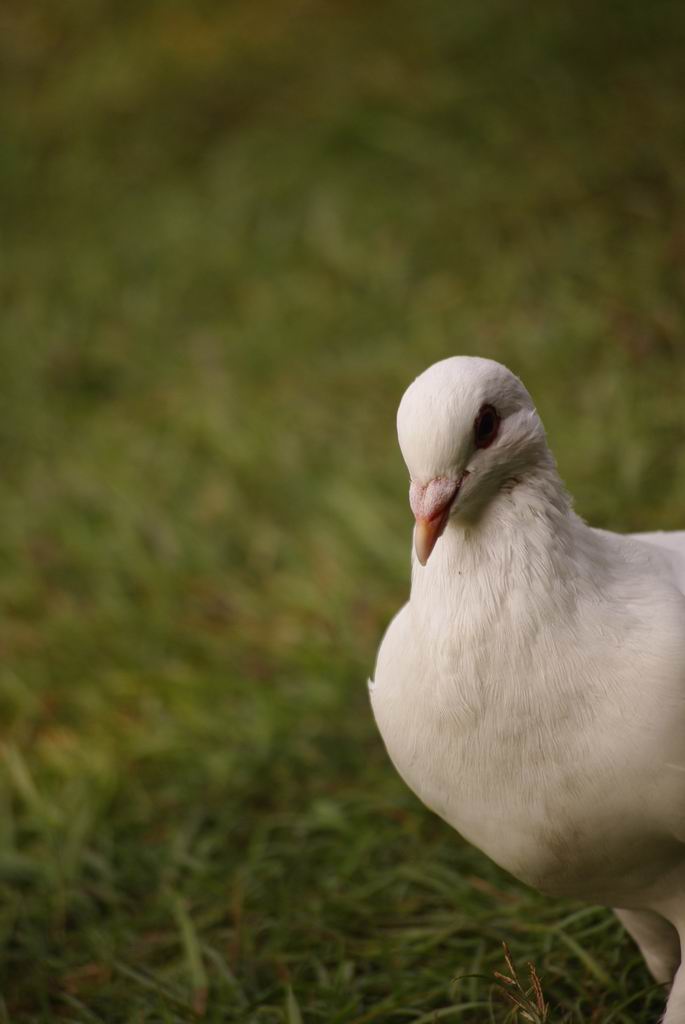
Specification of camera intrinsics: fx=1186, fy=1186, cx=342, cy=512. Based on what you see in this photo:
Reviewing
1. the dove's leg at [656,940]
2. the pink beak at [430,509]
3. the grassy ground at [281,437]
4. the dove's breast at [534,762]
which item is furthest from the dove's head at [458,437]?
the grassy ground at [281,437]

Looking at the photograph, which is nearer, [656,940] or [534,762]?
[534,762]

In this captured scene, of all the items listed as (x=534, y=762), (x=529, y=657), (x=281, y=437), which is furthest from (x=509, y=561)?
(x=281, y=437)

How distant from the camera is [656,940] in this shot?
7.02 ft

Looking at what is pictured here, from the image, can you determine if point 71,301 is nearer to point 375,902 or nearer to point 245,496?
point 245,496

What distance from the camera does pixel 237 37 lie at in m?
7.42

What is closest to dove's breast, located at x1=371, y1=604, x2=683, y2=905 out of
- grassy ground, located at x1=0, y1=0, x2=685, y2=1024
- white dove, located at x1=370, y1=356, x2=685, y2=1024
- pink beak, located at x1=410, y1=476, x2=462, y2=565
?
white dove, located at x1=370, y1=356, x2=685, y2=1024

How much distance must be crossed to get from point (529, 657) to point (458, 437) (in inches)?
13.8

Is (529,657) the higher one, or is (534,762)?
(529,657)

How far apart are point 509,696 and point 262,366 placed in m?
3.58

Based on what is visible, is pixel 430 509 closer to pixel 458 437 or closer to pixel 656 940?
pixel 458 437

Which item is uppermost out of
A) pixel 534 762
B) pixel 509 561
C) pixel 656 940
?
pixel 509 561

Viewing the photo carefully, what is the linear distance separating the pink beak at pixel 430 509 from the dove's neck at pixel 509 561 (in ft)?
0.41

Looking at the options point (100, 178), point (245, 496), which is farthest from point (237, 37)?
point (245, 496)

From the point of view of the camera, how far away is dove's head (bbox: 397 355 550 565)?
5.46ft
